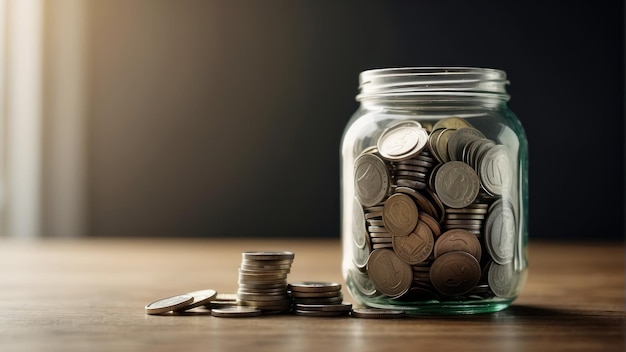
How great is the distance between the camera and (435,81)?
1357 millimetres

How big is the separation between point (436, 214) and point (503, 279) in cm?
17

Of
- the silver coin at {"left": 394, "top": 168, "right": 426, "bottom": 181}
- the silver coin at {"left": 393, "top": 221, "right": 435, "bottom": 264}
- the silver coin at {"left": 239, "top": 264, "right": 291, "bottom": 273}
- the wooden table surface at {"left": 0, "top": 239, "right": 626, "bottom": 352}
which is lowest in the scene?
the wooden table surface at {"left": 0, "top": 239, "right": 626, "bottom": 352}

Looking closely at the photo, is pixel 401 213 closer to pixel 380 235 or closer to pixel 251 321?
pixel 380 235

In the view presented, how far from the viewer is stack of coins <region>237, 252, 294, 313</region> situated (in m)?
1.32

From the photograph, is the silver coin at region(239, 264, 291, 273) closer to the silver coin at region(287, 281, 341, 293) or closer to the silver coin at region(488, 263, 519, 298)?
the silver coin at region(287, 281, 341, 293)

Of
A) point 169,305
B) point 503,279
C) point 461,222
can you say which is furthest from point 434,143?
point 169,305

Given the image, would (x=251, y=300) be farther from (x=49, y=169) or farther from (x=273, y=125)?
(x=49, y=169)

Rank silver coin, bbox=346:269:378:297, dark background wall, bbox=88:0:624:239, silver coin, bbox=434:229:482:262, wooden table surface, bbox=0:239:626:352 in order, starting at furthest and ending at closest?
1. dark background wall, bbox=88:0:624:239
2. silver coin, bbox=346:269:378:297
3. silver coin, bbox=434:229:482:262
4. wooden table surface, bbox=0:239:626:352

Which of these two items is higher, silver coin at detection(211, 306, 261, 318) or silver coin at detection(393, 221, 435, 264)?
silver coin at detection(393, 221, 435, 264)

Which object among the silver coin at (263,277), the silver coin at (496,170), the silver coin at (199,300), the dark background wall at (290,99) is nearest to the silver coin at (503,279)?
the silver coin at (496,170)

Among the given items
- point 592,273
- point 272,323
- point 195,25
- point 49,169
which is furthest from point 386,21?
point 272,323

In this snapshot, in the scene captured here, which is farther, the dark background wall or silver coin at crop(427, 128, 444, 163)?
the dark background wall

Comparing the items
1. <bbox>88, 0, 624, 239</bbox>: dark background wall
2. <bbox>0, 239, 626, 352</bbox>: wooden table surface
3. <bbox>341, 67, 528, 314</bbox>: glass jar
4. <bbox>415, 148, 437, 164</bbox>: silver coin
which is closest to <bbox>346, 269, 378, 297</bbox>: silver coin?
<bbox>341, 67, 528, 314</bbox>: glass jar

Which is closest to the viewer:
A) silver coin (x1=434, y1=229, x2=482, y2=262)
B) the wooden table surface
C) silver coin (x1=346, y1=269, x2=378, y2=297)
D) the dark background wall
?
the wooden table surface
